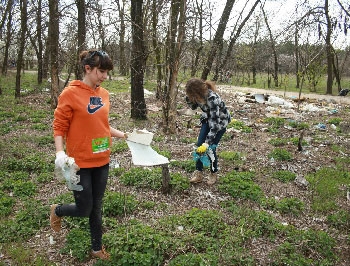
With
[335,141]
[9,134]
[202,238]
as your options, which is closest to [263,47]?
[335,141]

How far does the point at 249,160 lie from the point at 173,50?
2.75 meters

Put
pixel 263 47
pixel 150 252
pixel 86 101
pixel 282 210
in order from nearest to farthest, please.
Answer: pixel 86 101
pixel 150 252
pixel 282 210
pixel 263 47

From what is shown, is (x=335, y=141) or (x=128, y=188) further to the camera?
(x=335, y=141)

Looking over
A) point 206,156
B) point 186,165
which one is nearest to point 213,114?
point 206,156

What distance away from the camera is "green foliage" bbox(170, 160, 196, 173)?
5.35m

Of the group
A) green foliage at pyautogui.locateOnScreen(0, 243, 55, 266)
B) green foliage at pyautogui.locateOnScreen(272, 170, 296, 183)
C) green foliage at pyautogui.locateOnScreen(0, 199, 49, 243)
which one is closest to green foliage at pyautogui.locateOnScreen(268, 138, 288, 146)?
green foliage at pyautogui.locateOnScreen(272, 170, 296, 183)

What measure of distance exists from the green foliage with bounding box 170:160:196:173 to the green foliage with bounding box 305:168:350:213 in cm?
185

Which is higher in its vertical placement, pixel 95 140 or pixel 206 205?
pixel 95 140

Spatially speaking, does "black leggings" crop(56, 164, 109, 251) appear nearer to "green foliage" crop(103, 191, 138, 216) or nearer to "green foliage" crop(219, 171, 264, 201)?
"green foliage" crop(103, 191, 138, 216)

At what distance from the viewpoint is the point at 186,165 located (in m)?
5.45

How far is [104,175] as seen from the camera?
2871 millimetres

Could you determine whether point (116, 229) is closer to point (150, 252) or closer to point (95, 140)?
point (150, 252)

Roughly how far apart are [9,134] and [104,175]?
522 centimetres

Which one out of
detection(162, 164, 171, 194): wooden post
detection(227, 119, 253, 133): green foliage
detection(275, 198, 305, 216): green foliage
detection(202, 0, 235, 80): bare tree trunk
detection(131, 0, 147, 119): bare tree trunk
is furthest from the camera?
detection(202, 0, 235, 80): bare tree trunk
